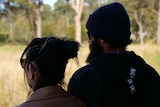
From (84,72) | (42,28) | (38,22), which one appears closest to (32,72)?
(84,72)

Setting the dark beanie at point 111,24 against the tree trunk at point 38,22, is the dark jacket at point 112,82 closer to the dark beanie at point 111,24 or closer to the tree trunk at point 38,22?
the dark beanie at point 111,24

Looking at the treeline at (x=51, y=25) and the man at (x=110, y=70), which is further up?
the man at (x=110, y=70)

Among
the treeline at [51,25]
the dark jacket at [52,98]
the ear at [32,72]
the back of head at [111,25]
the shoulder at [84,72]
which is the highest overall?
the back of head at [111,25]

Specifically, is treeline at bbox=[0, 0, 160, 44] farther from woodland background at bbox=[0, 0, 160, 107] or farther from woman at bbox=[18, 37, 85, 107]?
woman at bbox=[18, 37, 85, 107]

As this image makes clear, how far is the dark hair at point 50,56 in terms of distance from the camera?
2.13 m

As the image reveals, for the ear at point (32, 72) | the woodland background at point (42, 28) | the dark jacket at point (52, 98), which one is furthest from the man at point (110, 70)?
the woodland background at point (42, 28)

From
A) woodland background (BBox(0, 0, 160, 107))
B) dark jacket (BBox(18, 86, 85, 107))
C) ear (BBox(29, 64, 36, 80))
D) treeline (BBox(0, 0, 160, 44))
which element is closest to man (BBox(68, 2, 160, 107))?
dark jacket (BBox(18, 86, 85, 107))

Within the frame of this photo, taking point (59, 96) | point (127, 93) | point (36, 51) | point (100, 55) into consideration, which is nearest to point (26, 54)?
point (36, 51)

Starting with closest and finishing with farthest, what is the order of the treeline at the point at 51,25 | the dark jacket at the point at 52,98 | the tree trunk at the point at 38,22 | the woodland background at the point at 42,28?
A: 1. the dark jacket at the point at 52,98
2. the woodland background at the point at 42,28
3. the tree trunk at the point at 38,22
4. the treeline at the point at 51,25

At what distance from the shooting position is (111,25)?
2.37m

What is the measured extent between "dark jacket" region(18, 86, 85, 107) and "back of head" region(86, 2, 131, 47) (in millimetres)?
397

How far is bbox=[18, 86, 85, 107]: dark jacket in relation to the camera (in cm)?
211

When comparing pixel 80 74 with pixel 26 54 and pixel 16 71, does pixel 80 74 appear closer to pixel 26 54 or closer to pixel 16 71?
pixel 26 54

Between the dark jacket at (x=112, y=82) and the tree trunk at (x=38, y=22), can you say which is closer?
the dark jacket at (x=112, y=82)
